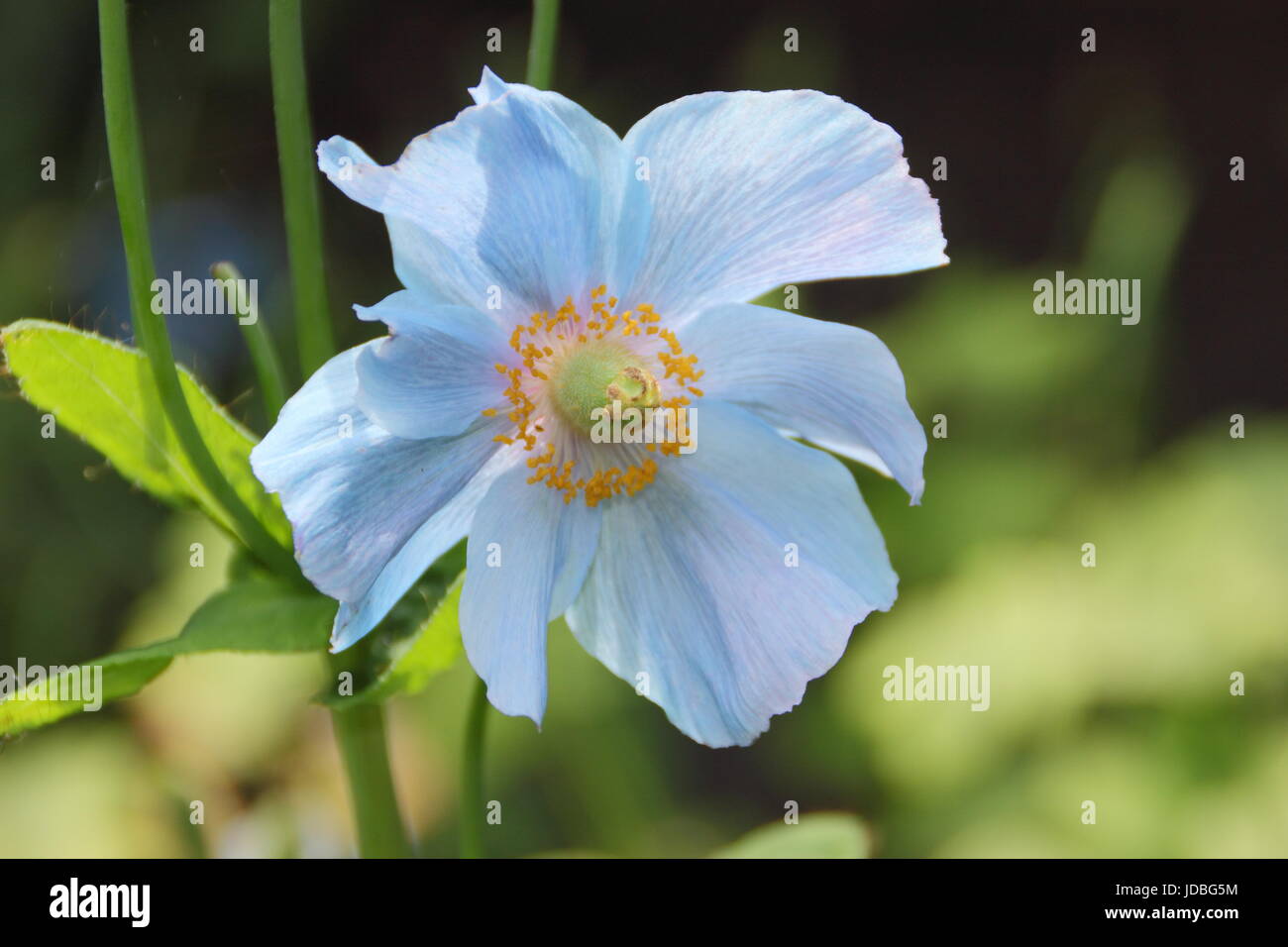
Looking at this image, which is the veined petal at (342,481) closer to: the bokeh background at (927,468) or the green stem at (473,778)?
the green stem at (473,778)

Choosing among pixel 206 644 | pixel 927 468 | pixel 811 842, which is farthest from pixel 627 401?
pixel 927 468

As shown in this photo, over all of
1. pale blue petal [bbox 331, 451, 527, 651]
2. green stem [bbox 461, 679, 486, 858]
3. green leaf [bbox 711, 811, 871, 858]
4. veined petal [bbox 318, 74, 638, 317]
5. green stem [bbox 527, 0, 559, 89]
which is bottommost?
green leaf [bbox 711, 811, 871, 858]

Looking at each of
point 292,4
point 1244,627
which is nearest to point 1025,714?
point 1244,627

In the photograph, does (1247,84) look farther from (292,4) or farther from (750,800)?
(292,4)

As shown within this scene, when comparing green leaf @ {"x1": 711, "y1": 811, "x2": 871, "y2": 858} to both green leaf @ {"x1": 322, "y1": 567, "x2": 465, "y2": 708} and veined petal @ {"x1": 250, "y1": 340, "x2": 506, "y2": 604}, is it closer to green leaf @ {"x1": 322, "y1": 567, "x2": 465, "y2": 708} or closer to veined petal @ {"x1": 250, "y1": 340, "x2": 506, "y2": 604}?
green leaf @ {"x1": 322, "y1": 567, "x2": 465, "y2": 708}

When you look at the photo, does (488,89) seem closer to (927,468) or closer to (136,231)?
(136,231)

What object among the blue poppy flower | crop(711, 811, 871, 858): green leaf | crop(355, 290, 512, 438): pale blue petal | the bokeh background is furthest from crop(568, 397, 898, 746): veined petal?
the bokeh background

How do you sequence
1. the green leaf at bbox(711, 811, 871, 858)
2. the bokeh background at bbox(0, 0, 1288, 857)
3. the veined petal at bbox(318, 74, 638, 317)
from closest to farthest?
1. the veined petal at bbox(318, 74, 638, 317)
2. the green leaf at bbox(711, 811, 871, 858)
3. the bokeh background at bbox(0, 0, 1288, 857)
